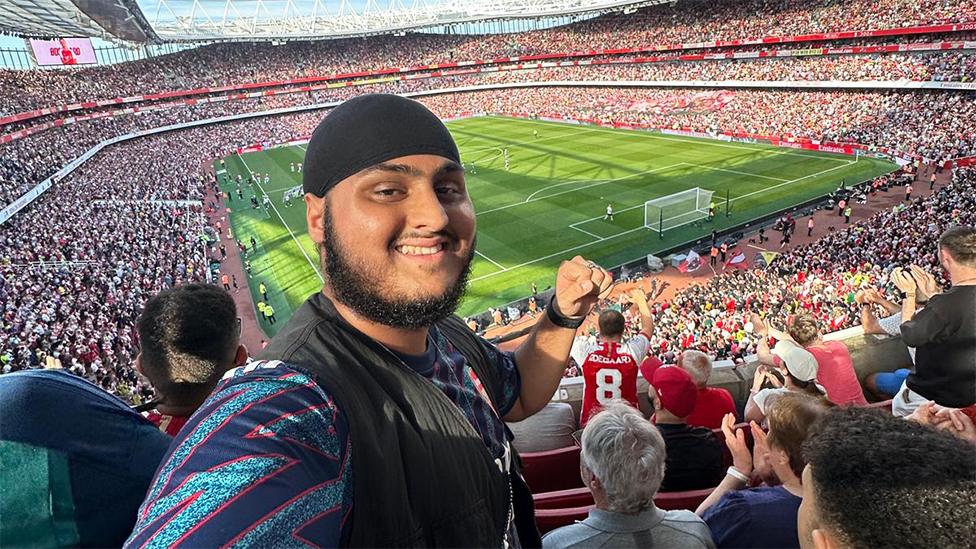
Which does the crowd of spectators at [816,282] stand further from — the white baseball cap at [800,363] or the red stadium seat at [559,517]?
the red stadium seat at [559,517]

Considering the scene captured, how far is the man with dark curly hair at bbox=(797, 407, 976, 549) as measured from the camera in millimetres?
1477

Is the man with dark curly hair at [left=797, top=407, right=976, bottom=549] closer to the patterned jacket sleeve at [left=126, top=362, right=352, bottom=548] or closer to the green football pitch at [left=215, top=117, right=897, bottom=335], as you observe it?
the patterned jacket sleeve at [left=126, top=362, right=352, bottom=548]

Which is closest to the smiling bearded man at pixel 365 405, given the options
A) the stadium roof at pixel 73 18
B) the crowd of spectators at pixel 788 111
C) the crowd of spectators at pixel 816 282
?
the crowd of spectators at pixel 816 282

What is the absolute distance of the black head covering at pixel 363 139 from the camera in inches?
58.9

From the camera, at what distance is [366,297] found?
1492 mm

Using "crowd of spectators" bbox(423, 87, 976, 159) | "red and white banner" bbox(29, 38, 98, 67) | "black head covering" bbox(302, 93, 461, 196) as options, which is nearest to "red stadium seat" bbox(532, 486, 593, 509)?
"black head covering" bbox(302, 93, 461, 196)

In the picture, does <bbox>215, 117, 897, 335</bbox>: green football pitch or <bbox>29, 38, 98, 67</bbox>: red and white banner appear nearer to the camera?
<bbox>215, 117, 897, 335</bbox>: green football pitch

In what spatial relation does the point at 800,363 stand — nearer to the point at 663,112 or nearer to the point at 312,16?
the point at 663,112

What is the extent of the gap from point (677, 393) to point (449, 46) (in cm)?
8475

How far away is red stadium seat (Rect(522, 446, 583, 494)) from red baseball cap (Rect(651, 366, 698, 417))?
804mm

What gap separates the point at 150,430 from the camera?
1.83 m

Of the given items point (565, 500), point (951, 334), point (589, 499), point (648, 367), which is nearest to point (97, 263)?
point (648, 367)

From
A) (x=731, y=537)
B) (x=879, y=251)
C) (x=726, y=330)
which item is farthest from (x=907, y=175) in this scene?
(x=731, y=537)

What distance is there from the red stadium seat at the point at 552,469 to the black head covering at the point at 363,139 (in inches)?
123
